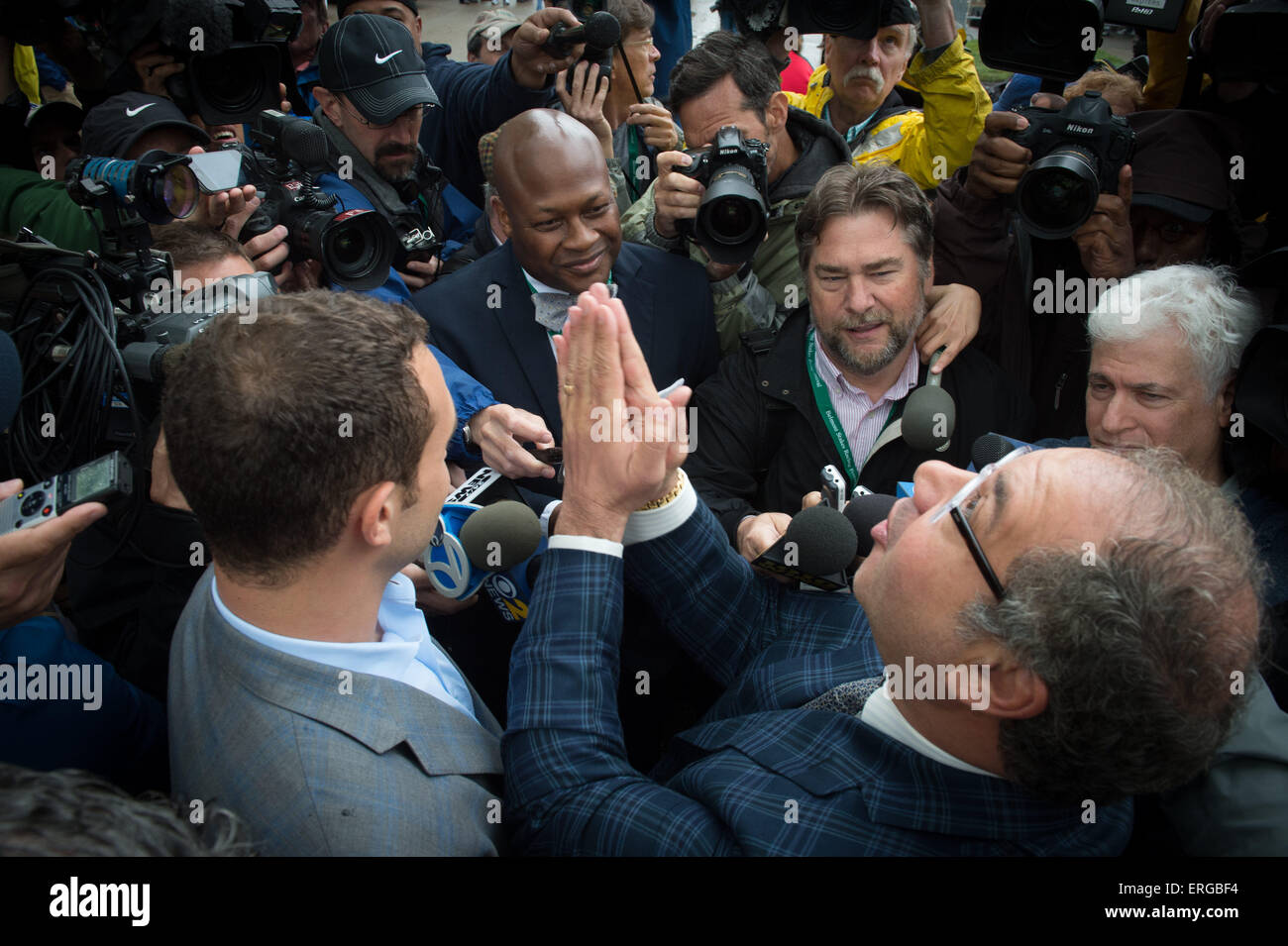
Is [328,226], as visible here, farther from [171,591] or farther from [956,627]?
[956,627]

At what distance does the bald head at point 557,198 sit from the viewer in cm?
265

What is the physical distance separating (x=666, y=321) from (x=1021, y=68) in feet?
4.10

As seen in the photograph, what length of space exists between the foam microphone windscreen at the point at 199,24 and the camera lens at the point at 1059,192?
8.39 ft

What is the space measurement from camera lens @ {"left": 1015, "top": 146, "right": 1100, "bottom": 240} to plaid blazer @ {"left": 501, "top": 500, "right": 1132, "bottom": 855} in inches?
56.8

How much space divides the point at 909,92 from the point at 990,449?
9.95 ft

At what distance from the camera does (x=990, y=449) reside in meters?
1.97

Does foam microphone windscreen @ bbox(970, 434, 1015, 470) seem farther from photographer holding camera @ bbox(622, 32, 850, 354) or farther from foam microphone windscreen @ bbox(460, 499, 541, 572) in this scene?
photographer holding camera @ bbox(622, 32, 850, 354)

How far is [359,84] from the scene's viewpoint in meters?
3.04

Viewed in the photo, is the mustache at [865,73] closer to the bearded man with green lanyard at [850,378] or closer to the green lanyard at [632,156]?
the green lanyard at [632,156]

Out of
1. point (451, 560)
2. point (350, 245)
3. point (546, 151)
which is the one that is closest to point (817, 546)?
point (451, 560)

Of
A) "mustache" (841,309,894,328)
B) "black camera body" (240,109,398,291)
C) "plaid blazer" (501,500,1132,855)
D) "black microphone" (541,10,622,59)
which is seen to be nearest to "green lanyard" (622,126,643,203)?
"black microphone" (541,10,622,59)

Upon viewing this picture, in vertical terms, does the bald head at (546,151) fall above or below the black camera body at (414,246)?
above

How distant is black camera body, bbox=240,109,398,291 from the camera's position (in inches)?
99.0

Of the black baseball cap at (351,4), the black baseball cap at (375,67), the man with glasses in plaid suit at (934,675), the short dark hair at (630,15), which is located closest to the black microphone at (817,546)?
the man with glasses in plaid suit at (934,675)
